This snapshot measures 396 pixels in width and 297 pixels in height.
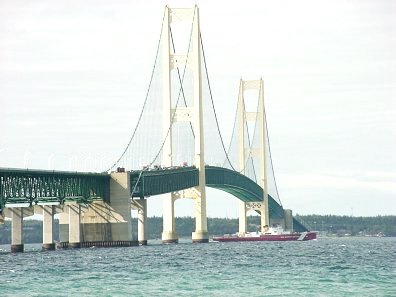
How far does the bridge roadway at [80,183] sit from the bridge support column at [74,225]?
1779 mm

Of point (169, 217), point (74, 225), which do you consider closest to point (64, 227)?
point (74, 225)

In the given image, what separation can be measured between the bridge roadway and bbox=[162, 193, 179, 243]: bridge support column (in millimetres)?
3074

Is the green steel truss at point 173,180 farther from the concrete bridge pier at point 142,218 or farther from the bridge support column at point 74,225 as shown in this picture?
the bridge support column at point 74,225

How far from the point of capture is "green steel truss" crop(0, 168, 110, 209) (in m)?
120

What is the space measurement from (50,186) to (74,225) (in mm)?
9642

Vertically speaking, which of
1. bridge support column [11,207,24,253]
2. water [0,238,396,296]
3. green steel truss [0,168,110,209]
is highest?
green steel truss [0,168,110,209]

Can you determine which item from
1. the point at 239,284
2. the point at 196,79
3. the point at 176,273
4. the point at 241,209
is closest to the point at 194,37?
the point at 196,79

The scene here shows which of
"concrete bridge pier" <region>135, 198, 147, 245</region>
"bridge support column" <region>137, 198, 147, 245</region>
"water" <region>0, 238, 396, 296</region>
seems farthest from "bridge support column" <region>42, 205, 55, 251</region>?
"water" <region>0, 238, 396, 296</region>

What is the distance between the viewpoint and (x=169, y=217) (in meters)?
152

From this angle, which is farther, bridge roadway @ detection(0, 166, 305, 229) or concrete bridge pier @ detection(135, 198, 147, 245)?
concrete bridge pier @ detection(135, 198, 147, 245)

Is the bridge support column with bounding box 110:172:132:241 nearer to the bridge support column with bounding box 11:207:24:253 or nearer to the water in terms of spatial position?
the bridge support column with bounding box 11:207:24:253

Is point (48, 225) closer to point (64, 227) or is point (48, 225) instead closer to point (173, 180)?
point (64, 227)

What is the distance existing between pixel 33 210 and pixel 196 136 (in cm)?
2782

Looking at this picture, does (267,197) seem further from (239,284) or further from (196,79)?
(239,284)
